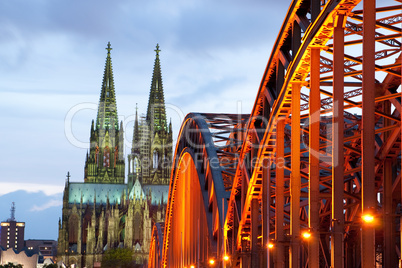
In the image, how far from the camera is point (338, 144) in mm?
18672

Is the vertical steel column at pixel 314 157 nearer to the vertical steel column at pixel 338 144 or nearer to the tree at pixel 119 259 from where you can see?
the vertical steel column at pixel 338 144

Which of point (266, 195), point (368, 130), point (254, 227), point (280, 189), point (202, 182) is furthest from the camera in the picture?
point (202, 182)

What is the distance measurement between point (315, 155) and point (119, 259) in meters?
174

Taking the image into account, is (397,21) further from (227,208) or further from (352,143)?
(227,208)

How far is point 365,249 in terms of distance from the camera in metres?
16.7

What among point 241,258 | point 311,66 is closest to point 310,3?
point 311,66

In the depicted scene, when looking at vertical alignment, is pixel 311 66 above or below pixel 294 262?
above

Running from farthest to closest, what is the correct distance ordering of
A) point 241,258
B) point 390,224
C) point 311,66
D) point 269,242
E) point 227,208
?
point 227,208 < point 241,258 < point 269,242 < point 390,224 < point 311,66

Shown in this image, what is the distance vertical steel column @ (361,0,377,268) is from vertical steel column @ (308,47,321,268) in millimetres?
4048

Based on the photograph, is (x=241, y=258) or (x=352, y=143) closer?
(x=352, y=143)

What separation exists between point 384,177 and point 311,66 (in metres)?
4.88

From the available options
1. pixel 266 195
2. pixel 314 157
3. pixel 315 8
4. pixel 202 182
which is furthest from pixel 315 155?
pixel 202 182

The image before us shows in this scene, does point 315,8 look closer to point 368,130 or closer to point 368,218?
point 368,130

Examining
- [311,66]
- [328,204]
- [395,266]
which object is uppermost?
[311,66]
